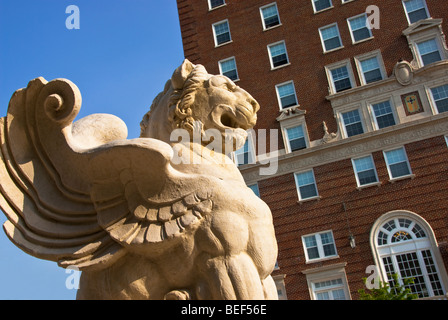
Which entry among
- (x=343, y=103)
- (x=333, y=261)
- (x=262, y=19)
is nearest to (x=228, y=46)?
(x=262, y=19)

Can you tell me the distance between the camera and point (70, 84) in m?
3.25

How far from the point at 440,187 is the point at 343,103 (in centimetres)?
656

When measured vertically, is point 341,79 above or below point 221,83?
above

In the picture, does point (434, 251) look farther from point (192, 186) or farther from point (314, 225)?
point (192, 186)

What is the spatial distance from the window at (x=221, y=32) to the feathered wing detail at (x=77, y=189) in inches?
1002

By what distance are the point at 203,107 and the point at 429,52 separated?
2269cm

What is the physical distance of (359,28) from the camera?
24.9 meters

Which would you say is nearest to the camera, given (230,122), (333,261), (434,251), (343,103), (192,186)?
(192,186)

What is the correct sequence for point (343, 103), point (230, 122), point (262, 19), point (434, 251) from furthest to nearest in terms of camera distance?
1. point (262, 19)
2. point (343, 103)
3. point (434, 251)
4. point (230, 122)

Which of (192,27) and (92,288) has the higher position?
(192,27)

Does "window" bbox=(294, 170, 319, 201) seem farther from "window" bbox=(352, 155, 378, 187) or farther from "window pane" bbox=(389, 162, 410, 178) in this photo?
"window pane" bbox=(389, 162, 410, 178)

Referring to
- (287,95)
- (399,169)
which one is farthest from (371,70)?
(399,169)

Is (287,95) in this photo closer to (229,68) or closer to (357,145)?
(229,68)

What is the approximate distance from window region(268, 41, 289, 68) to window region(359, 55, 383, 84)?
443 centimetres
